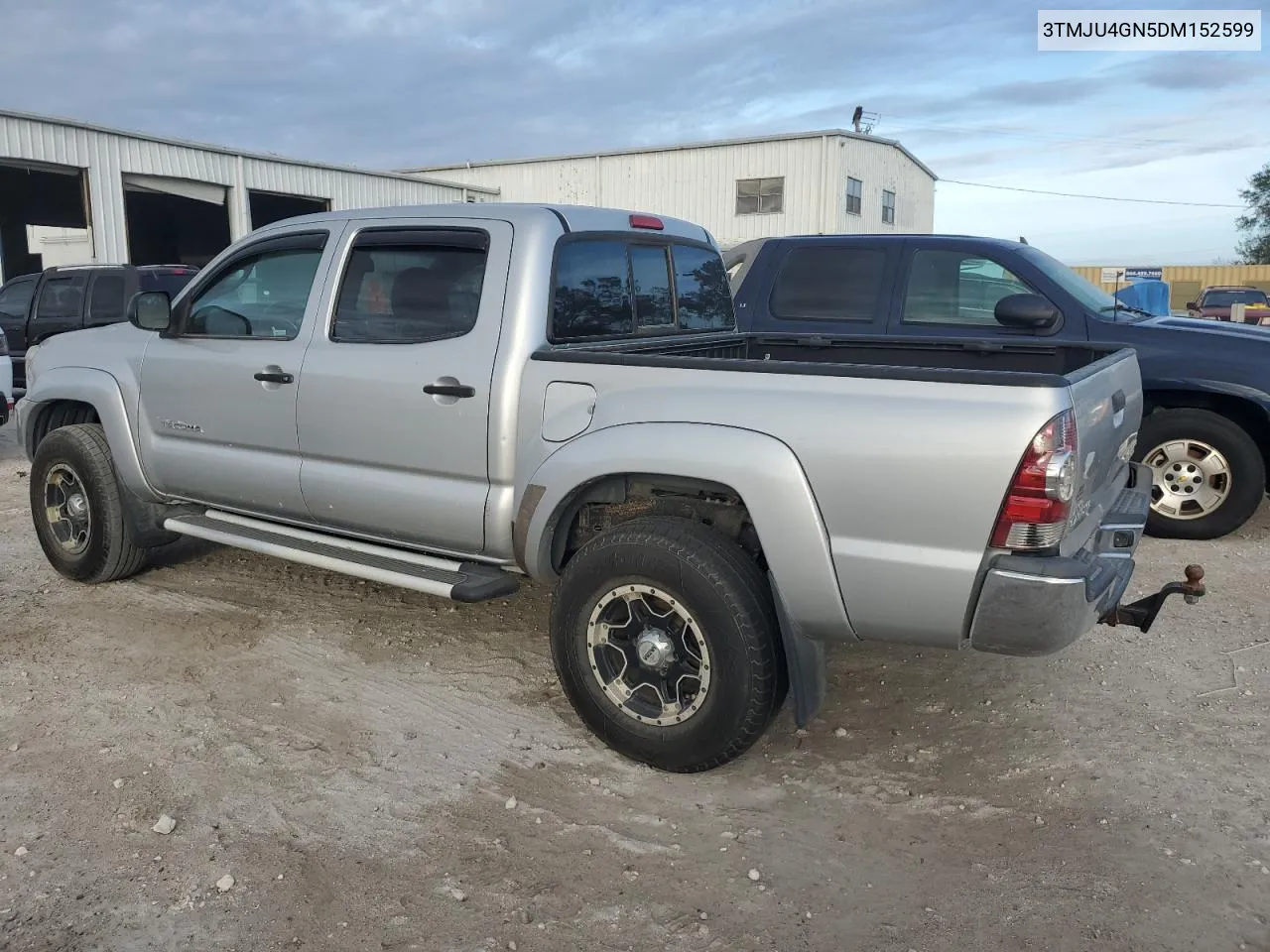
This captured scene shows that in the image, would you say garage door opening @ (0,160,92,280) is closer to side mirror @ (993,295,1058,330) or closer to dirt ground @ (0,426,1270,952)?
dirt ground @ (0,426,1270,952)

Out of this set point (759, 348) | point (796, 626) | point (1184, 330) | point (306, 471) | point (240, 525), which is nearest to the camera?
point (796, 626)

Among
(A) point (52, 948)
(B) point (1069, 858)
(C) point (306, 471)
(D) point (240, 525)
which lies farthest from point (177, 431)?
(B) point (1069, 858)

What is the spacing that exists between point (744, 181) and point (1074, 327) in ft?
71.0

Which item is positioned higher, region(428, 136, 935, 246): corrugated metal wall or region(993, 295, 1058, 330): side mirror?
region(428, 136, 935, 246): corrugated metal wall

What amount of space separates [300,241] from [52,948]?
2.88 meters

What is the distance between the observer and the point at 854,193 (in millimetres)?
26844

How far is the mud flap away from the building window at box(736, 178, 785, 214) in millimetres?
24476

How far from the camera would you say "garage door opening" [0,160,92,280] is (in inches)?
949

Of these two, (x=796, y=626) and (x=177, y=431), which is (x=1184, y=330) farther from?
(x=177, y=431)

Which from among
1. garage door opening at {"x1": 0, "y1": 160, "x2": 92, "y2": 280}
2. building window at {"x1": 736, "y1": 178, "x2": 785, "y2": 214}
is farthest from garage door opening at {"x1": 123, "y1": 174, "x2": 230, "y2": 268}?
building window at {"x1": 736, "y1": 178, "x2": 785, "y2": 214}

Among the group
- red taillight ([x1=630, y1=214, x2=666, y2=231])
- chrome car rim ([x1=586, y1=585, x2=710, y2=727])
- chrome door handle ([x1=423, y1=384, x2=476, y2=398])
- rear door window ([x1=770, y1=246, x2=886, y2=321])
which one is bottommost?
chrome car rim ([x1=586, y1=585, x2=710, y2=727])

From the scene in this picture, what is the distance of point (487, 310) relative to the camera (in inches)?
144

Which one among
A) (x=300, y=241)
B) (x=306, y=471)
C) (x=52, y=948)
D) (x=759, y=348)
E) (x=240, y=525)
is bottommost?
(x=52, y=948)

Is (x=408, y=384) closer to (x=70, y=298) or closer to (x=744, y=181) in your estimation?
(x=70, y=298)
